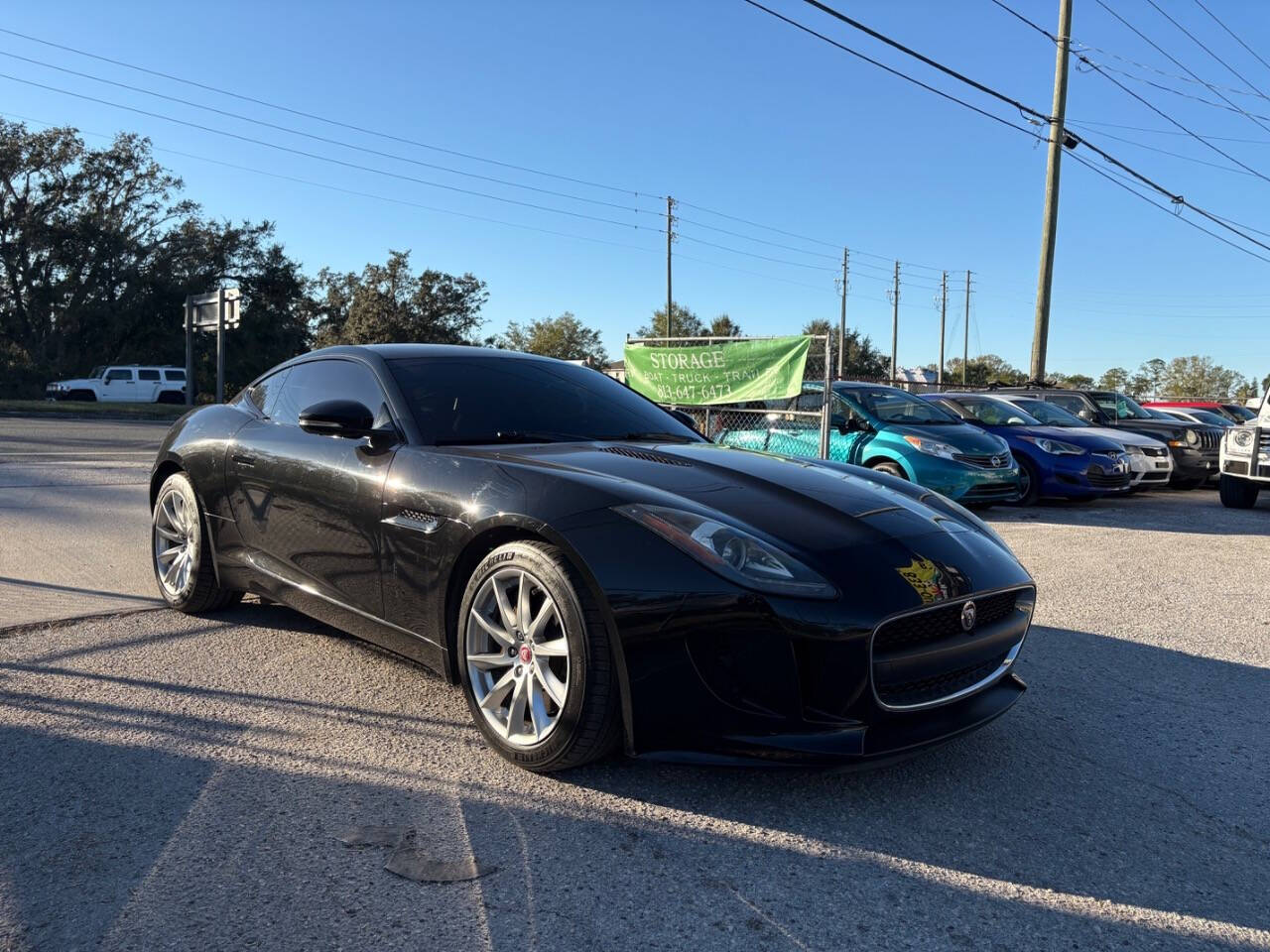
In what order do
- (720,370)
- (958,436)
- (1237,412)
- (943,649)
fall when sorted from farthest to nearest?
(1237,412) → (720,370) → (958,436) → (943,649)

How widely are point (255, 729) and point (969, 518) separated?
2717 millimetres

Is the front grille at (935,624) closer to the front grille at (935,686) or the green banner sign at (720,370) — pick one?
the front grille at (935,686)

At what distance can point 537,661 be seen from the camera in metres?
3.04

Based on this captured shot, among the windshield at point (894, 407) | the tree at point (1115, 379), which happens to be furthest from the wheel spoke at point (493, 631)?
the tree at point (1115, 379)

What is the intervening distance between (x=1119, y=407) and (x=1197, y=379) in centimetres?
8106

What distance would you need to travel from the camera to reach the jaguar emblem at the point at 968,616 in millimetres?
2988

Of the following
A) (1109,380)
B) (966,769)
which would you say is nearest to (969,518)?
(966,769)

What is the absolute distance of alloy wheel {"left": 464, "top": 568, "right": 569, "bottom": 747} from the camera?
9.83 ft

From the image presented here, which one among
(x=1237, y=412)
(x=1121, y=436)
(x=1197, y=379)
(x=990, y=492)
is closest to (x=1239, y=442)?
(x=1121, y=436)

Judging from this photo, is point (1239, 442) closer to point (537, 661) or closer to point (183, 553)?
point (537, 661)

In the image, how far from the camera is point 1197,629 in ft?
17.2

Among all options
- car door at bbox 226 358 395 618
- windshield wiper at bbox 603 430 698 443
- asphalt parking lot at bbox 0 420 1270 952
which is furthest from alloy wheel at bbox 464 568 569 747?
windshield wiper at bbox 603 430 698 443

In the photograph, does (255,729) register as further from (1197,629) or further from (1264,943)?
(1197,629)

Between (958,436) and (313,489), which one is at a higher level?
(958,436)
